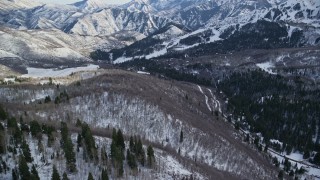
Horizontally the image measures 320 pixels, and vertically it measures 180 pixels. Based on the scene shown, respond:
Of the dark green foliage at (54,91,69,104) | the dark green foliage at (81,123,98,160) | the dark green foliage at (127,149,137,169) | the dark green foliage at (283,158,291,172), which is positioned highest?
the dark green foliage at (54,91,69,104)

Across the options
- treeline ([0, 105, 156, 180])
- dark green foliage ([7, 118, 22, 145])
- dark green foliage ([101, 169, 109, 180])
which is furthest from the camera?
dark green foliage ([7, 118, 22, 145])

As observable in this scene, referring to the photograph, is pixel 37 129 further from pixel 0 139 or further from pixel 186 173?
pixel 186 173

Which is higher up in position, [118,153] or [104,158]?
[118,153]

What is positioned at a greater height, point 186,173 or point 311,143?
point 186,173

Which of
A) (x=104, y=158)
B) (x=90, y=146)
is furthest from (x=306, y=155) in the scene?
(x=90, y=146)

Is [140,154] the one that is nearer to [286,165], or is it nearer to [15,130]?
[15,130]

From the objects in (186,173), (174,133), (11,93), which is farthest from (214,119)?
(11,93)

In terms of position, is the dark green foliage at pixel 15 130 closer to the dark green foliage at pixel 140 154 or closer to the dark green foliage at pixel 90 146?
the dark green foliage at pixel 90 146

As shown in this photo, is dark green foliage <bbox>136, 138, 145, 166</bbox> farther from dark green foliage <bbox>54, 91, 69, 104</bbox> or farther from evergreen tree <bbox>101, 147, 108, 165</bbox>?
dark green foliage <bbox>54, 91, 69, 104</bbox>

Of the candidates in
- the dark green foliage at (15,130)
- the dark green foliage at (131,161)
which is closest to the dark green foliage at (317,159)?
the dark green foliage at (131,161)

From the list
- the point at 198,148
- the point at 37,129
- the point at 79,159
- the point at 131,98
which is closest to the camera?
the point at 79,159

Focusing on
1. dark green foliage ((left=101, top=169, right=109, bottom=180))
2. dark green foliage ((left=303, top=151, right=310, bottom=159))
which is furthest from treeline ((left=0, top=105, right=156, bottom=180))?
dark green foliage ((left=303, top=151, right=310, bottom=159))
